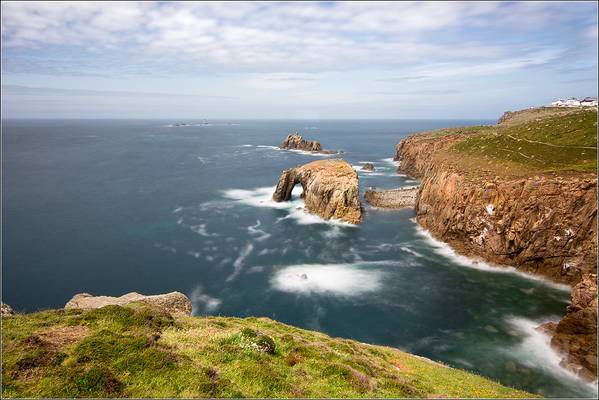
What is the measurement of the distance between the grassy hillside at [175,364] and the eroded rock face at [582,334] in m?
19.3

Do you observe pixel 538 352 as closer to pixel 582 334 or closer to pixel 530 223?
pixel 582 334

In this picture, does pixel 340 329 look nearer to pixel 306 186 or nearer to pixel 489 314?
Result: pixel 489 314

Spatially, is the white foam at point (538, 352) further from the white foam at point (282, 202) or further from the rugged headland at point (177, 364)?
the white foam at point (282, 202)

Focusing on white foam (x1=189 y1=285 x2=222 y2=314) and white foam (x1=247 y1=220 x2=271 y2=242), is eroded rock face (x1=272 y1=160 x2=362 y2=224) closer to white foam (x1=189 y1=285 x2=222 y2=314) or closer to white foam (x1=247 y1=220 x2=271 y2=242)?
white foam (x1=247 y1=220 x2=271 y2=242)

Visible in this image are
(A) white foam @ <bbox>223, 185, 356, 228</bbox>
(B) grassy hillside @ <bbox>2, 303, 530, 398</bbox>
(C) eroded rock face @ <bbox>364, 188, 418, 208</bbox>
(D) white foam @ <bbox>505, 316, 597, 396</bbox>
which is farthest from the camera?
(C) eroded rock face @ <bbox>364, 188, 418, 208</bbox>

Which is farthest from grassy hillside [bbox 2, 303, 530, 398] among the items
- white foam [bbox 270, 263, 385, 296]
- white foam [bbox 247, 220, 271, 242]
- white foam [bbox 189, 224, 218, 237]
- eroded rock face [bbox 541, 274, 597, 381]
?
white foam [bbox 189, 224, 218, 237]

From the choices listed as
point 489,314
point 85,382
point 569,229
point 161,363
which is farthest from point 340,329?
point 569,229

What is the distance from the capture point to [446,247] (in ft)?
248

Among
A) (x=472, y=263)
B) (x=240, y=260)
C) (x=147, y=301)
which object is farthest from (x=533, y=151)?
(x=147, y=301)

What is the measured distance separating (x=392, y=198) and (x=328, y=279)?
53.0 meters

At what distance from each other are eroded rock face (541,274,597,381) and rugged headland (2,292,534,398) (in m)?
19.2

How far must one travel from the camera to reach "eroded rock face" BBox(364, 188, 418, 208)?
106 m

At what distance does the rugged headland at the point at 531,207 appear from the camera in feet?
194

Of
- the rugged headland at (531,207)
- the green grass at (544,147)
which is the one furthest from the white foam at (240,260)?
the green grass at (544,147)
